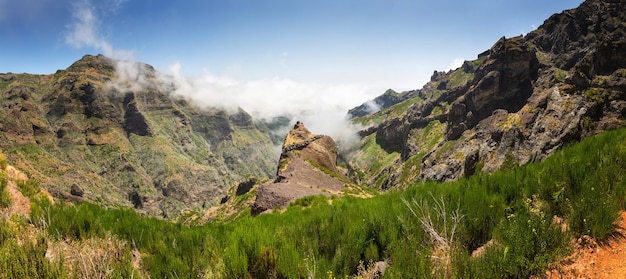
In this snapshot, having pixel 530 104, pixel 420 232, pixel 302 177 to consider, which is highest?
pixel 530 104

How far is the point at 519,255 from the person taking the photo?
460 cm

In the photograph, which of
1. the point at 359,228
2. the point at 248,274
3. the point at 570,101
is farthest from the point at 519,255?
the point at 570,101

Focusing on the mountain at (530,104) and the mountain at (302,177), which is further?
the mountain at (302,177)

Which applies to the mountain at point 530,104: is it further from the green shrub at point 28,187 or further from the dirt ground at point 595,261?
the green shrub at point 28,187

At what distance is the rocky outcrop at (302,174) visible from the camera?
93.1ft

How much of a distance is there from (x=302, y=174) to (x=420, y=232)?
48.5 metres

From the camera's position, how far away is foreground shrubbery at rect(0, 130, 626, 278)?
490 centimetres

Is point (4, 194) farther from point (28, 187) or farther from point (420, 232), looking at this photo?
point (420, 232)

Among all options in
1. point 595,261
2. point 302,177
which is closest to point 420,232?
point 595,261


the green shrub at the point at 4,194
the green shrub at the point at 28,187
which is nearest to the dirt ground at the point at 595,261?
the green shrub at the point at 4,194

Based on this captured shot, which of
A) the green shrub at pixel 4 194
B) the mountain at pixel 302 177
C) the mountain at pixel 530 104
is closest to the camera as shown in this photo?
the green shrub at pixel 4 194

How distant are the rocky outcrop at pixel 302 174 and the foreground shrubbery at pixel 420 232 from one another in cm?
1926

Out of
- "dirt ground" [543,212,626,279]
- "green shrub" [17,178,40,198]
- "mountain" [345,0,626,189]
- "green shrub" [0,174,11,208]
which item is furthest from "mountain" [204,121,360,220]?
"dirt ground" [543,212,626,279]

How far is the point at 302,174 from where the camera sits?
2154 inches
